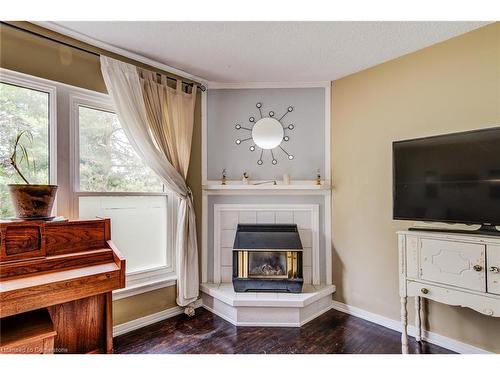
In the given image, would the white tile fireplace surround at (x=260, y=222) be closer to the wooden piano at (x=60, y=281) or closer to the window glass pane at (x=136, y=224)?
the window glass pane at (x=136, y=224)

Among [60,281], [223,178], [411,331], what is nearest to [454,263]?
[411,331]

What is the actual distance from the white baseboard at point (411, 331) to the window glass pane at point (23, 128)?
9.49 feet

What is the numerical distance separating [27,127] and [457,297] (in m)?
3.13

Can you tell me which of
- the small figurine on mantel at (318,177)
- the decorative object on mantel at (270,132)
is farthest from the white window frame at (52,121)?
the small figurine on mantel at (318,177)

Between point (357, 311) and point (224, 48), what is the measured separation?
272 cm

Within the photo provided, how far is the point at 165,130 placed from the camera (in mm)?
2564

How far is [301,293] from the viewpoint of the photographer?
258cm

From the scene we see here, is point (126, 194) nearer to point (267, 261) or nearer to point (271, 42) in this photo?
point (267, 261)

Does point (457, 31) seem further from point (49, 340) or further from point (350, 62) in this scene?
point (49, 340)

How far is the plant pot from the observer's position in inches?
65.2

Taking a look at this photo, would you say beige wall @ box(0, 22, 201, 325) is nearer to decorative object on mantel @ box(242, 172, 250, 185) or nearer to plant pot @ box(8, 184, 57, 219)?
plant pot @ box(8, 184, 57, 219)

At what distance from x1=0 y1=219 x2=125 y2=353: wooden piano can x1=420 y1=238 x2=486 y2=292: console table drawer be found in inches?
81.2

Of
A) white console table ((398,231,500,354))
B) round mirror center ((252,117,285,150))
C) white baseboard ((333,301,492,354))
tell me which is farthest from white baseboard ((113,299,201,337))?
white console table ((398,231,500,354))
